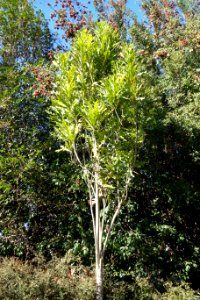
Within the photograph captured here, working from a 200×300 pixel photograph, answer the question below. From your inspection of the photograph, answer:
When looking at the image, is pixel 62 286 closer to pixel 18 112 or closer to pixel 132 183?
pixel 132 183

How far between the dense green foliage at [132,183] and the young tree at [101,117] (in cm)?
45

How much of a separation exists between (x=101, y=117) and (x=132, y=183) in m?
1.65

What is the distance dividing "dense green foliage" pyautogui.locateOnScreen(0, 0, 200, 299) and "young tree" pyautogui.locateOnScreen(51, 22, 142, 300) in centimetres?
45

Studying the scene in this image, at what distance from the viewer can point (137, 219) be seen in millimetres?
6453

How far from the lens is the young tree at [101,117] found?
484 cm

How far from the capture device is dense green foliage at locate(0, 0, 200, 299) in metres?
6.10

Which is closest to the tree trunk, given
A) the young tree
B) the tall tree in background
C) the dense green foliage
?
the young tree

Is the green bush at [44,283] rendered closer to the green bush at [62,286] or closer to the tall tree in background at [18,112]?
the green bush at [62,286]

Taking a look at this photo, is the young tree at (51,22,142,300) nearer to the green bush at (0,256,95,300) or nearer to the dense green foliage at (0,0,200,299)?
the green bush at (0,256,95,300)

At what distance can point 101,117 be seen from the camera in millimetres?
4902

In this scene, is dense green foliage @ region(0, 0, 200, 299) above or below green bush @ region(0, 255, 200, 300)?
above

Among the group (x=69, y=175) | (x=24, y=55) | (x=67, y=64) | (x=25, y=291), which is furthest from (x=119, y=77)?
(x=24, y=55)

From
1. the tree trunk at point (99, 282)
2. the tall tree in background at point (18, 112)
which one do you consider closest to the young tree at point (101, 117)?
the tree trunk at point (99, 282)

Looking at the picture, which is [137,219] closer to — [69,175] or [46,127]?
[69,175]
